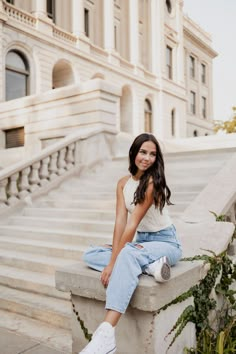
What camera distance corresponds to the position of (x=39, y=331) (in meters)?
3.58

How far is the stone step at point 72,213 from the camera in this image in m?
5.64

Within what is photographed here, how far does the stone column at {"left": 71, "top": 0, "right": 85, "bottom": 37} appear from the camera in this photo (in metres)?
21.7

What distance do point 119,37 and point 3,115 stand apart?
18.2 m

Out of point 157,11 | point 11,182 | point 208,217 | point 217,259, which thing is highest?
point 157,11

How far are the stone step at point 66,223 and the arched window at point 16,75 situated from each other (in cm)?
1322

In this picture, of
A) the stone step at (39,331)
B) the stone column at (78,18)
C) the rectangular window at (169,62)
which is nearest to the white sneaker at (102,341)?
the stone step at (39,331)

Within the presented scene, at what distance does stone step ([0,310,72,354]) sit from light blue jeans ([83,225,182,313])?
0.99 metres

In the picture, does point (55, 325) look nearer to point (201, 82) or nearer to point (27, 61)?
point (27, 61)

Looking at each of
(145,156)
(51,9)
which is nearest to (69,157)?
(145,156)

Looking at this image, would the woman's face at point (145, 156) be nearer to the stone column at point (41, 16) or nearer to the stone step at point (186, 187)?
the stone step at point (186, 187)

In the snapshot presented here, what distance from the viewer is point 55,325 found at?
12.1 feet

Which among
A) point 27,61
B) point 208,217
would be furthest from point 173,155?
point 27,61

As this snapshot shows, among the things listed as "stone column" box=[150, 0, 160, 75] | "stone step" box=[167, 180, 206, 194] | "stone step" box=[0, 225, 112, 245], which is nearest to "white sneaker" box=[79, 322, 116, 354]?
"stone step" box=[0, 225, 112, 245]

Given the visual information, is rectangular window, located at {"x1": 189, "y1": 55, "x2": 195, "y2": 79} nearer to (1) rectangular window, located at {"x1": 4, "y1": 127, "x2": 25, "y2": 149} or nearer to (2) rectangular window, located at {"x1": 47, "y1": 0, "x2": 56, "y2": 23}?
(2) rectangular window, located at {"x1": 47, "y1": 0, "x2": 56, "y2": 23}
